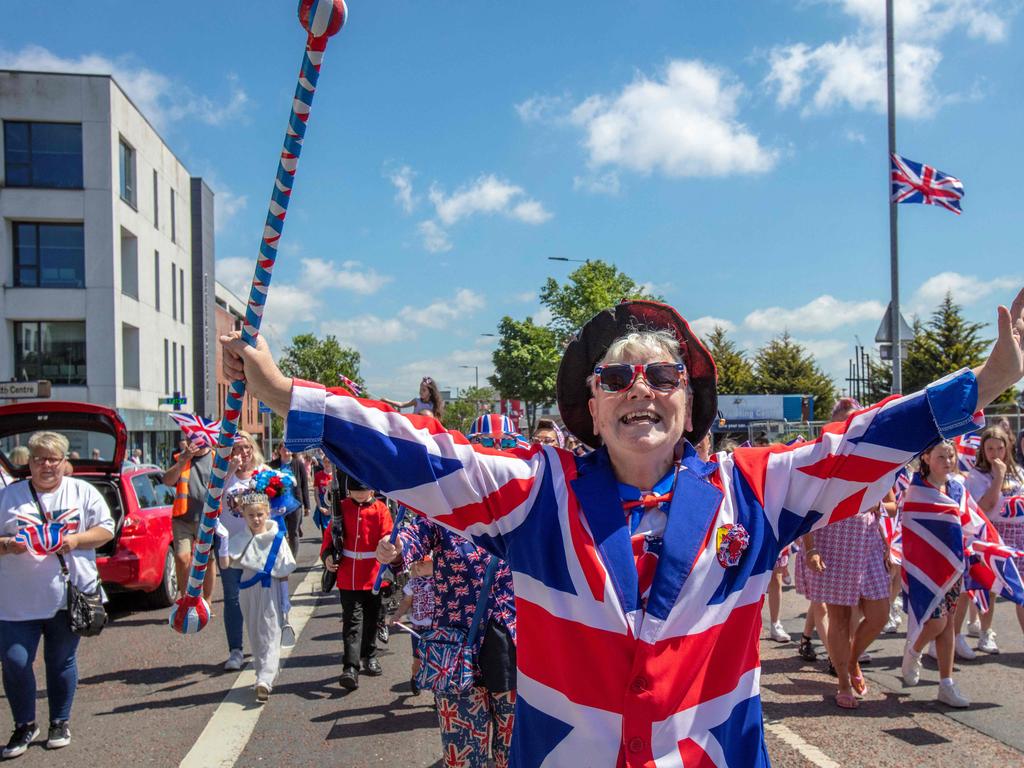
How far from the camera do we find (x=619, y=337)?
253 cm

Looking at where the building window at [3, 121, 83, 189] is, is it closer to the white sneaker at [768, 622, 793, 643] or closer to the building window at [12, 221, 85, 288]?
the building window at [12, 221, 85, 288]

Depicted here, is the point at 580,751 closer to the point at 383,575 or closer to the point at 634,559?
the point at 634,559

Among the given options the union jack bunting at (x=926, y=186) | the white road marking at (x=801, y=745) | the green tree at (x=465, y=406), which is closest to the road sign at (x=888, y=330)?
the union jack bunting at (x=926, y=186)

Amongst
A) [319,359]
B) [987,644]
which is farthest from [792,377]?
[987,644]

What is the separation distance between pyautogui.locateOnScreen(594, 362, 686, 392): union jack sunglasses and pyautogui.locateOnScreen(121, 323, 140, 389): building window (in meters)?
A: 32.3

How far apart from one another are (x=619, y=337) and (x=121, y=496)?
766 centimetres

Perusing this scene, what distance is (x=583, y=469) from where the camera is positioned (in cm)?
233

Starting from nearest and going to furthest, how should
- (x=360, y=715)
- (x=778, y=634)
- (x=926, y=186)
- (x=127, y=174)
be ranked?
(x=360, y=715) < (x=778, y=634) < (x=926, y=186) < (x=127, y=174)

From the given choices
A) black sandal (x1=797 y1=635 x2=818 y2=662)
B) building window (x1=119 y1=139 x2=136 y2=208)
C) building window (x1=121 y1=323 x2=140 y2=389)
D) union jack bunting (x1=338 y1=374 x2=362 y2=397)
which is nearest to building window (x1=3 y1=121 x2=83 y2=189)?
building window (x1=119 y1=139 x2=136 y2=208)

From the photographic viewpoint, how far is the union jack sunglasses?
7.50 ft

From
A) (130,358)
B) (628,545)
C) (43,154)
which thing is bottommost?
(628,545)

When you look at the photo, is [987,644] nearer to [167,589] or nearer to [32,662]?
[32,662]

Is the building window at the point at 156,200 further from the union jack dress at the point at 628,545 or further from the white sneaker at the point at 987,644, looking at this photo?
the union jack dress at the point at 628,545

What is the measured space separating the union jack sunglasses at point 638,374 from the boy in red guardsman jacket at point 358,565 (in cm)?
477
